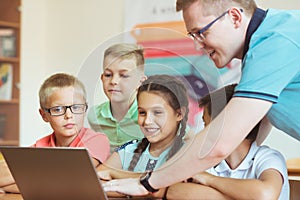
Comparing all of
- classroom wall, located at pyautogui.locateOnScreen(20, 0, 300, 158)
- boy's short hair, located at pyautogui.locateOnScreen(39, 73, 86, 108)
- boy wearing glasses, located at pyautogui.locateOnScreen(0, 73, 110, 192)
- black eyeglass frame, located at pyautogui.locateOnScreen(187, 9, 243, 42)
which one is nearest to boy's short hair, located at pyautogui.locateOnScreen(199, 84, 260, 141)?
black eyeglass frame, located at pyautogui.locateOnScreen(187, 9, 243, 42)

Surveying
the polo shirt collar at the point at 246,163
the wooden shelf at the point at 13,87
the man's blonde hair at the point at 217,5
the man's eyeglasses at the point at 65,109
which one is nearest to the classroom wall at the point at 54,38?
the wooden shelf at the point at 13,87

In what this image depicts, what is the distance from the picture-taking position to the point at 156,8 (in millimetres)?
4246

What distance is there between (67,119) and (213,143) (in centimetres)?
53

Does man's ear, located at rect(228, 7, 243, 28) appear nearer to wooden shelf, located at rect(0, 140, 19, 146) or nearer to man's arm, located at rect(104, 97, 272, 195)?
man's arm, located at rect(104, 97, 272, 195)

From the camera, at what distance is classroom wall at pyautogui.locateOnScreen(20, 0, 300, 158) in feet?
15.0

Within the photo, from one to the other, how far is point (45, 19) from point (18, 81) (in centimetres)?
67

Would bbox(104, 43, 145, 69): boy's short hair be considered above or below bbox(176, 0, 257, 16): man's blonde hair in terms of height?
below

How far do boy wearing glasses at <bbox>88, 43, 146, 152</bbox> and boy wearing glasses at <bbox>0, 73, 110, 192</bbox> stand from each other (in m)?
0.03

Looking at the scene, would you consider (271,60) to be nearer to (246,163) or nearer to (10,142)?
(246,163)

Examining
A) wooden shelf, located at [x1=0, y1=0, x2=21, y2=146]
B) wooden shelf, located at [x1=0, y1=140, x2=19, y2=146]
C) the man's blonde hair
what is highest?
the man's blonde hair

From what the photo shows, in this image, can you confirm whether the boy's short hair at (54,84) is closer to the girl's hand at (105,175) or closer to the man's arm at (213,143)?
the girl's hand at (105,175)

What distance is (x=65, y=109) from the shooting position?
1546 mm

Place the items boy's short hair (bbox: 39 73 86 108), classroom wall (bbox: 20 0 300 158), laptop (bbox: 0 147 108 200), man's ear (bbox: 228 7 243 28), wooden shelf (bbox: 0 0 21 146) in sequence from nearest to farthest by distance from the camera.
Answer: laptop (bbox: 0 147 108 200) < man's ear (bbox: 228 7 243 28) < boy's short hair (bbox: 39 73 86 108) < classroom wall (bbox: 20 0 300 158) < wooden shelf (bbox: 0 0 21 146)

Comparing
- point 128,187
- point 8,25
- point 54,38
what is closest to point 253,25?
point 128,187
